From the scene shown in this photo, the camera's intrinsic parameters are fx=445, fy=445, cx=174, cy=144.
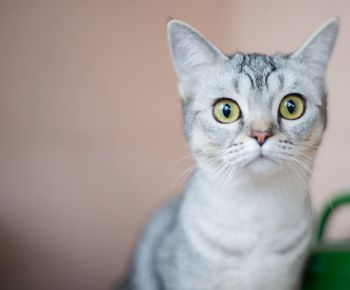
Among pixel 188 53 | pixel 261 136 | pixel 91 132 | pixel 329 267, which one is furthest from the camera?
pixel 91 132

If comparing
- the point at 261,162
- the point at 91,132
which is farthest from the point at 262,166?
the point at 91,132

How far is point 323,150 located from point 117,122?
2.20 feet

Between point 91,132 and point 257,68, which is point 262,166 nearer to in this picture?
point 257,68

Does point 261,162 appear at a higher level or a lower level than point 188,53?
lower

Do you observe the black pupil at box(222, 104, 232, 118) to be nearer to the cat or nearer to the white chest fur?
the cat

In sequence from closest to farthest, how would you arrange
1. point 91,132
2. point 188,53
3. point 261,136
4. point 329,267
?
point 261,136
point 188,53
point 329,267
point 91,132

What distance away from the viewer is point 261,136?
2.71 ft

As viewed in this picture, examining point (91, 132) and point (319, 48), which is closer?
point (319, 48)

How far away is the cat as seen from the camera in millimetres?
869

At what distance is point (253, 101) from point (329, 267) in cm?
50

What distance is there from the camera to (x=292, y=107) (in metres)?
0.89

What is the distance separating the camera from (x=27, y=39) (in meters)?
1.29

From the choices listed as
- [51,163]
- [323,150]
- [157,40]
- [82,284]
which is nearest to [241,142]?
[323,150]

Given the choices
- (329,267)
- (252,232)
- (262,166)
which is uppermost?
(262,166)
